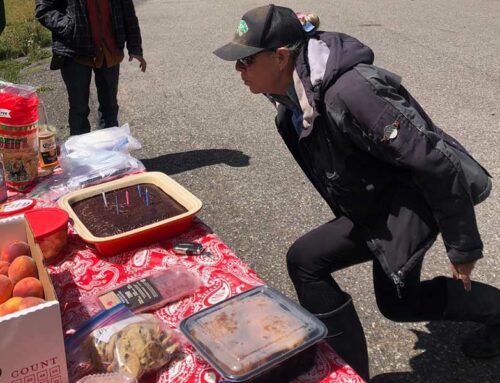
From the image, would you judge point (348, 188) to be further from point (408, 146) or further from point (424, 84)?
point (424, 84)

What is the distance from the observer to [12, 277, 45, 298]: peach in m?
1.15

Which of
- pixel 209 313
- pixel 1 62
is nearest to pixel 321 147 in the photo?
pixel 209 313

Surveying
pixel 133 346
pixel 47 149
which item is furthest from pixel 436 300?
pixel 47 149

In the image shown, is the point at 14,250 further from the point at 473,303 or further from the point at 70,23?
the point at 70,23

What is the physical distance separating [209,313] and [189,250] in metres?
0.37

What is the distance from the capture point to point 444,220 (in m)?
1.47

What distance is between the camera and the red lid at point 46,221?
1.47m

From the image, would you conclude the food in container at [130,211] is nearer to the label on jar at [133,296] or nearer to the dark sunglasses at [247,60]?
the label on jar at [133,296]

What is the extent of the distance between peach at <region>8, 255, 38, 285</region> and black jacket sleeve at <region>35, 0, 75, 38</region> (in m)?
2.47

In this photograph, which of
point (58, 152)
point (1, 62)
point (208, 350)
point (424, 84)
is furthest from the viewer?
point (1, 62)

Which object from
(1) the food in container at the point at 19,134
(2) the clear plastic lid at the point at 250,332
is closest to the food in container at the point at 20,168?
(1) the food in container at the point at 19,134

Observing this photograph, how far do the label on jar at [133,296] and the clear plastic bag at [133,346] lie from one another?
12 centimetres

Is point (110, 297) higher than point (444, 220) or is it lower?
lower

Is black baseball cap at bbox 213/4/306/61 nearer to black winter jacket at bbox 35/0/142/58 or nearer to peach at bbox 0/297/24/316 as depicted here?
peach at bbox 0/297/24/316
